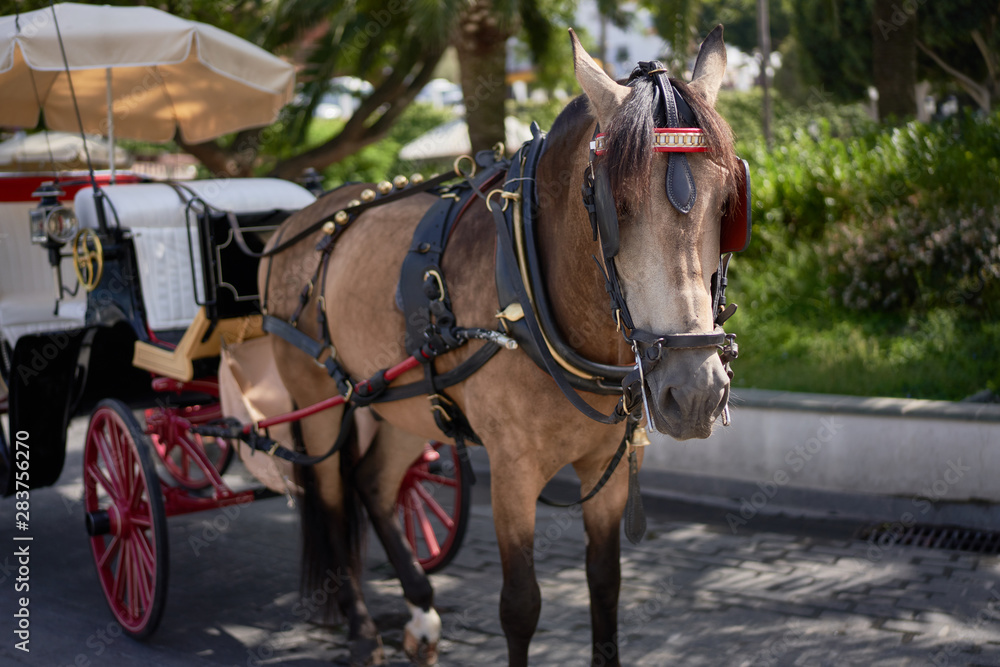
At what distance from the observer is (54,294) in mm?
5410

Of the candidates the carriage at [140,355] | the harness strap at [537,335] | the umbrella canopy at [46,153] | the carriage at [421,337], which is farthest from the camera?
the umbrella canopy at [46,153]

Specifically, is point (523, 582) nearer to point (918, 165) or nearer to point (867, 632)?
point (867, 632)

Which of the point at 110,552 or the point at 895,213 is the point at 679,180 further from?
the point at 895,213

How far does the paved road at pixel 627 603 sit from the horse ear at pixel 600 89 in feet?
7.55

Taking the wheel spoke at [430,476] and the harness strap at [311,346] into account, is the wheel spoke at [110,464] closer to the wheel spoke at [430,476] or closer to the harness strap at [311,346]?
the harness strap at [311,346]

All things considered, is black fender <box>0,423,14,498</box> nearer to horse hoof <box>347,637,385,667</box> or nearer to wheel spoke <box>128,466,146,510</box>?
wheel spoke <box>128,466,146,510</box>

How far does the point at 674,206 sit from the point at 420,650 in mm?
2374

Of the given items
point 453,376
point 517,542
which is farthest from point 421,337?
point 517,542

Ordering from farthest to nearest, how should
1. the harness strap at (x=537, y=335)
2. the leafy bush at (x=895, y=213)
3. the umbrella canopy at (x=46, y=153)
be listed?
1. the leafy bush at (x=895, y=213)
2. the umbrella canopy at (x=46, y=153)
3. the harness strap at (x=537, y=335)

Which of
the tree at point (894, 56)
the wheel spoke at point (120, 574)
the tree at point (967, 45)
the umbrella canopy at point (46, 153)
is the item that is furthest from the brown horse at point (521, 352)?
the tree at point (967, 45)

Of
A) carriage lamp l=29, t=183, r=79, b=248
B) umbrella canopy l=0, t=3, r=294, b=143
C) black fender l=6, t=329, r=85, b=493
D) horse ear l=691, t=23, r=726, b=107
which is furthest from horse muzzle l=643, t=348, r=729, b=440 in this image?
carriage lamp l=29, t=183, r=79, b=248

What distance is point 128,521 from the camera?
4.01 metres

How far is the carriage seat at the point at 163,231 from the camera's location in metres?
4.35

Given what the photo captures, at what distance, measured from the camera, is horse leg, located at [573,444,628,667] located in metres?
3.03
